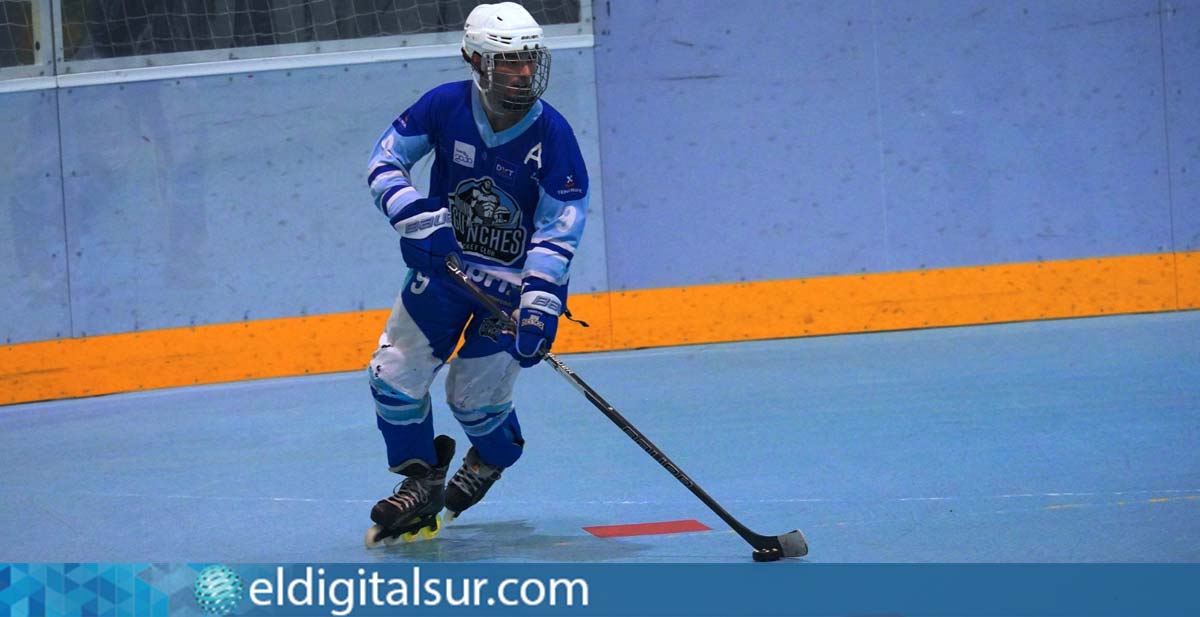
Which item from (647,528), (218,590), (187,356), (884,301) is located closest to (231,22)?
(187,356)

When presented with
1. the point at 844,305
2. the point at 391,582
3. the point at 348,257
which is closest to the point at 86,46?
the point at 348,257

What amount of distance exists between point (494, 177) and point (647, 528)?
3.67ft

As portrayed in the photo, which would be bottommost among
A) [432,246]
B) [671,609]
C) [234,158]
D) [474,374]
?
[671,609]

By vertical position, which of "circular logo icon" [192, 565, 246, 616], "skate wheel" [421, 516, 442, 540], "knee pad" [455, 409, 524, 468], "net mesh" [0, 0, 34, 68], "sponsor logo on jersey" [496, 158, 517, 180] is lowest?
"skate wheel" [421, 516, 442, 540]

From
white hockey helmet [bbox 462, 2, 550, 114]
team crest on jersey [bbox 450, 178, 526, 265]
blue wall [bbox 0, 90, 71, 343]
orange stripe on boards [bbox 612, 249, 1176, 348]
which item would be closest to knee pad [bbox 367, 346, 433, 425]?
team crest on jersey [bbox 450, 178, 526, 265]

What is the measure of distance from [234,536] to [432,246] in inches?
44.7

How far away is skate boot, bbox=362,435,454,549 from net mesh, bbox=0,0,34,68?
17.4ft

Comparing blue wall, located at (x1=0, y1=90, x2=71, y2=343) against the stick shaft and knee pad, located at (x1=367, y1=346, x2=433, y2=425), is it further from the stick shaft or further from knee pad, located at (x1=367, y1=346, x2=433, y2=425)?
the stick shaft

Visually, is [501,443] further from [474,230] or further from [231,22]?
[231,22]

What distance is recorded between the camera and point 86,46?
830 centimetres

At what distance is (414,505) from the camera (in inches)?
160

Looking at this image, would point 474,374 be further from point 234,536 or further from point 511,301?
point 234,536

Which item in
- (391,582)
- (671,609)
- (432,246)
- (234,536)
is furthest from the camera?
(234,536)

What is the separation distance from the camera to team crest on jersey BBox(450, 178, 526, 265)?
4.06 m
